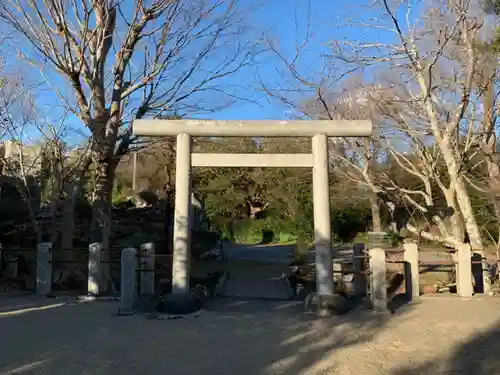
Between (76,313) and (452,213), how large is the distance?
718cm

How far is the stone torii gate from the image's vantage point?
7754mm

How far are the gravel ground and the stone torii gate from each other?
104cm

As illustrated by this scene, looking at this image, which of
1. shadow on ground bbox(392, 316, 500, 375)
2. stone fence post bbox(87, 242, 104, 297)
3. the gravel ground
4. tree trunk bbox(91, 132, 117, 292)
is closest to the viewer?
shadow on ground bbox(392, 316, 500, 375)

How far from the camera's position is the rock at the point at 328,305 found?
24.0 ft

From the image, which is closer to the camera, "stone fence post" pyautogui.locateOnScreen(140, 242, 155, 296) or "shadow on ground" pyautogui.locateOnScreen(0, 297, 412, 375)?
"shadow on ground" pyautogui.locateOnScreen(0, 297, 412, 375)

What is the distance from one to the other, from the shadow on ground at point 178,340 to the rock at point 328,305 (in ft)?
0.54

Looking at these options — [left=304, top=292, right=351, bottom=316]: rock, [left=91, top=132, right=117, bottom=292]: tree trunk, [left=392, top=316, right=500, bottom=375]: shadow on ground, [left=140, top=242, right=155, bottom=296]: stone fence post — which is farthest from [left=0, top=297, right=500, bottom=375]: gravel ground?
[left=91, top=132, right=117, bottom=292]: tree trunk

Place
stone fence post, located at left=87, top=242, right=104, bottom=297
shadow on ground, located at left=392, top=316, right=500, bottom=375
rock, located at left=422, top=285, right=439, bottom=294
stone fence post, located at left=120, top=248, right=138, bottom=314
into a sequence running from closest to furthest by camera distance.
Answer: shadow on ground, located at left=392, top=316, right=500, bottom=375
stone fence post, located at left=120, top=248, right=138, bottom=314
stone fence post, located at left=87, top=242, right=104, bottom=297
rock, located at left=422, top=285, right=439, bottom=294

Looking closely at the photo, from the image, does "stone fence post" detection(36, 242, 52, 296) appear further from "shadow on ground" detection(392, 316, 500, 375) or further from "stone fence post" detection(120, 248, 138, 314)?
"shadow on ground" detection(392, 316, 500, 375)

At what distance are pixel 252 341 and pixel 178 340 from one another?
88cm

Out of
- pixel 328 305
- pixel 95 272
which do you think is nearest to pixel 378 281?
pixel 328 305

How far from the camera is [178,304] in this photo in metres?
7.32

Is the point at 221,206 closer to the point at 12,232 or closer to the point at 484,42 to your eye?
the point at 12,232

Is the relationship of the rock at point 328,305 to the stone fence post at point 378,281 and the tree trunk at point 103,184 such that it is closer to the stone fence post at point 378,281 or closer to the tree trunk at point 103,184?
the stone fence post at point 378,281
